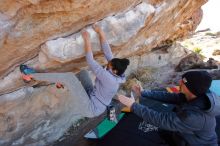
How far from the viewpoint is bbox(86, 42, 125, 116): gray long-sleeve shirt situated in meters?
5.15

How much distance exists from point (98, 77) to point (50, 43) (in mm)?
835

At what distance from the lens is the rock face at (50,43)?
15.2ft

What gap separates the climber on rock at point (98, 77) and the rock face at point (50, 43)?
12 centimetres

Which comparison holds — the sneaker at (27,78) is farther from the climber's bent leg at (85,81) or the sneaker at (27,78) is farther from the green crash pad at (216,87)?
the green crash pad at (216,87)

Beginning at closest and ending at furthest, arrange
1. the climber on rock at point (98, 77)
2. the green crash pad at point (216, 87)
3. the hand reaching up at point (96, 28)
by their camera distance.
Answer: the climber on rock at point (98, 77) < the hand reaching up at point (96, 28) < the green crash pad at point (216, 87)

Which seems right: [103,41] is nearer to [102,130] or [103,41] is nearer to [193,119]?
[102,130]

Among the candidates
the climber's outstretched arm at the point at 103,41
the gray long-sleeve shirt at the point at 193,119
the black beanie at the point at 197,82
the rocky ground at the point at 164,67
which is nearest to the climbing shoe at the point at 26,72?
the climber's outstretched arm at the point at 103,41

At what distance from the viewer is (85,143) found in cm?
681

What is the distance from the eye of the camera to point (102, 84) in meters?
5.30

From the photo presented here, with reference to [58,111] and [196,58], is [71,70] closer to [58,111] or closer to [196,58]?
[58,111]

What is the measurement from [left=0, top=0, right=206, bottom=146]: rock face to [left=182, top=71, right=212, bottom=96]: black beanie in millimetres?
1644

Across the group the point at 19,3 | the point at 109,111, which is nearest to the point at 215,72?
the point at 109,111

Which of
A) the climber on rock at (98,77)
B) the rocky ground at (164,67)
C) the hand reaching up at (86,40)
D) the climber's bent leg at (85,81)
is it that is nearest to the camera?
the climber on rock at (98,77)

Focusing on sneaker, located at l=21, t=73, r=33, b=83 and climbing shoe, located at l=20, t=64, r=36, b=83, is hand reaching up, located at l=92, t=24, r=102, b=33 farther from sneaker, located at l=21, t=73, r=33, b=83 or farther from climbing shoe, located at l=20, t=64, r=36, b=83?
sneaker, located at l=21, t=73, r=33, b=83
